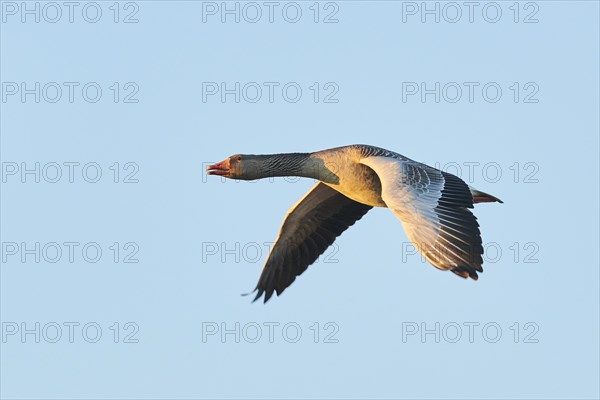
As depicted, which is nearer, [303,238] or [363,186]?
[363,186]

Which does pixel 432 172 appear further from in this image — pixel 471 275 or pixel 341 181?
pixel 471 275

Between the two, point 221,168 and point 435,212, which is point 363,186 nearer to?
point 221,168

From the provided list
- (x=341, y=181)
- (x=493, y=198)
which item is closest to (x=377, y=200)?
(x=341, y=181)

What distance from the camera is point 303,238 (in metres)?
20.4

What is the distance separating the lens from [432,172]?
54.5ft

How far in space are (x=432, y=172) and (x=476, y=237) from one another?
2.37 m

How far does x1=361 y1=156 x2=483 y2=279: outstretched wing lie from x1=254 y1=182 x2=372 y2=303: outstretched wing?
341 cm

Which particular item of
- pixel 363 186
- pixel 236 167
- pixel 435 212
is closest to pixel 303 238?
pixel 236 167

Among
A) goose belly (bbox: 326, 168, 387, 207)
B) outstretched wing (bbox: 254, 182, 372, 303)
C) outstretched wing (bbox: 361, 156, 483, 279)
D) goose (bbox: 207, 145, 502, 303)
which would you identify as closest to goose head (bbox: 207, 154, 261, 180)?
goose (bbox: 207, 145, 502, 303)

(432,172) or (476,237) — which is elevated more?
(432,172)

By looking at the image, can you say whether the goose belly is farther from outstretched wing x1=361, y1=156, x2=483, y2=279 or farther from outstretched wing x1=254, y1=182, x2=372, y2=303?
outstretched wing x1=254, y1=182, x2=372, y2=303

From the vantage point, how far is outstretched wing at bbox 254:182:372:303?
2023cm

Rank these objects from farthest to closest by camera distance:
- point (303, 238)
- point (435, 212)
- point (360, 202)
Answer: point (303, 238) → point (360, 202) → point (435, 212)

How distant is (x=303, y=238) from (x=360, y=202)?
1.85m
